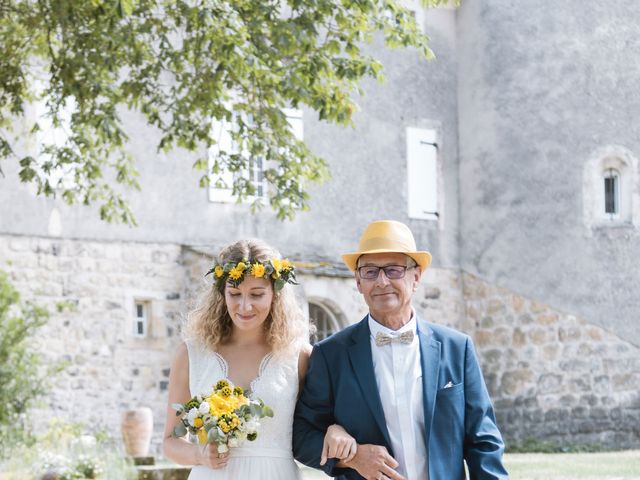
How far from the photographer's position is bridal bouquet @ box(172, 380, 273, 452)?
4391 mm

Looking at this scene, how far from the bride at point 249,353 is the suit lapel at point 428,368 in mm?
629

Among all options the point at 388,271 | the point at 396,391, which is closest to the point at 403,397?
the point at 396,391

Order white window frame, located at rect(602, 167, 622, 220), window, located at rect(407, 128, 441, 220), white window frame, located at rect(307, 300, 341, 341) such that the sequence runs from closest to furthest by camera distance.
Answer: white window frame, located at rect(307, 300, 341, 341) → white window frame, located at rect(602, 167, 622, 220) → window, located at rect(407, 128, 441, 220)

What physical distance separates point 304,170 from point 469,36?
350 inches

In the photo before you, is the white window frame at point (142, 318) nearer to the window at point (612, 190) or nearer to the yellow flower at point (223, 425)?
the window at point (612, 190)

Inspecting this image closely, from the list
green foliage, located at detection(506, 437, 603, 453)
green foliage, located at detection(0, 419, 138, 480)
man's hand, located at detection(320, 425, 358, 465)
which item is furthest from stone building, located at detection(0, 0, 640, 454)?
man's hand, located at detection(320, 425, 358, 465)

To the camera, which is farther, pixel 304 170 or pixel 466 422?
pixel 304 170

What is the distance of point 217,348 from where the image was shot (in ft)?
15.9

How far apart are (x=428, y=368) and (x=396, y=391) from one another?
149 millimetres

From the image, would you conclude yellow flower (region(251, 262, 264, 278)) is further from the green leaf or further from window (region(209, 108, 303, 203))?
window (region(209, 108, 303, 203))

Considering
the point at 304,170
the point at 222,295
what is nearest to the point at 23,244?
the point at 304,170

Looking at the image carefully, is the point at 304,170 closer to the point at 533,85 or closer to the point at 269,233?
the point at 269,233

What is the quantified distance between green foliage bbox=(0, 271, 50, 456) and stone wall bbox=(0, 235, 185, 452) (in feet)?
2.38

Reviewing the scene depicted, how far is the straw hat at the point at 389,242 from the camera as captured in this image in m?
4.40
